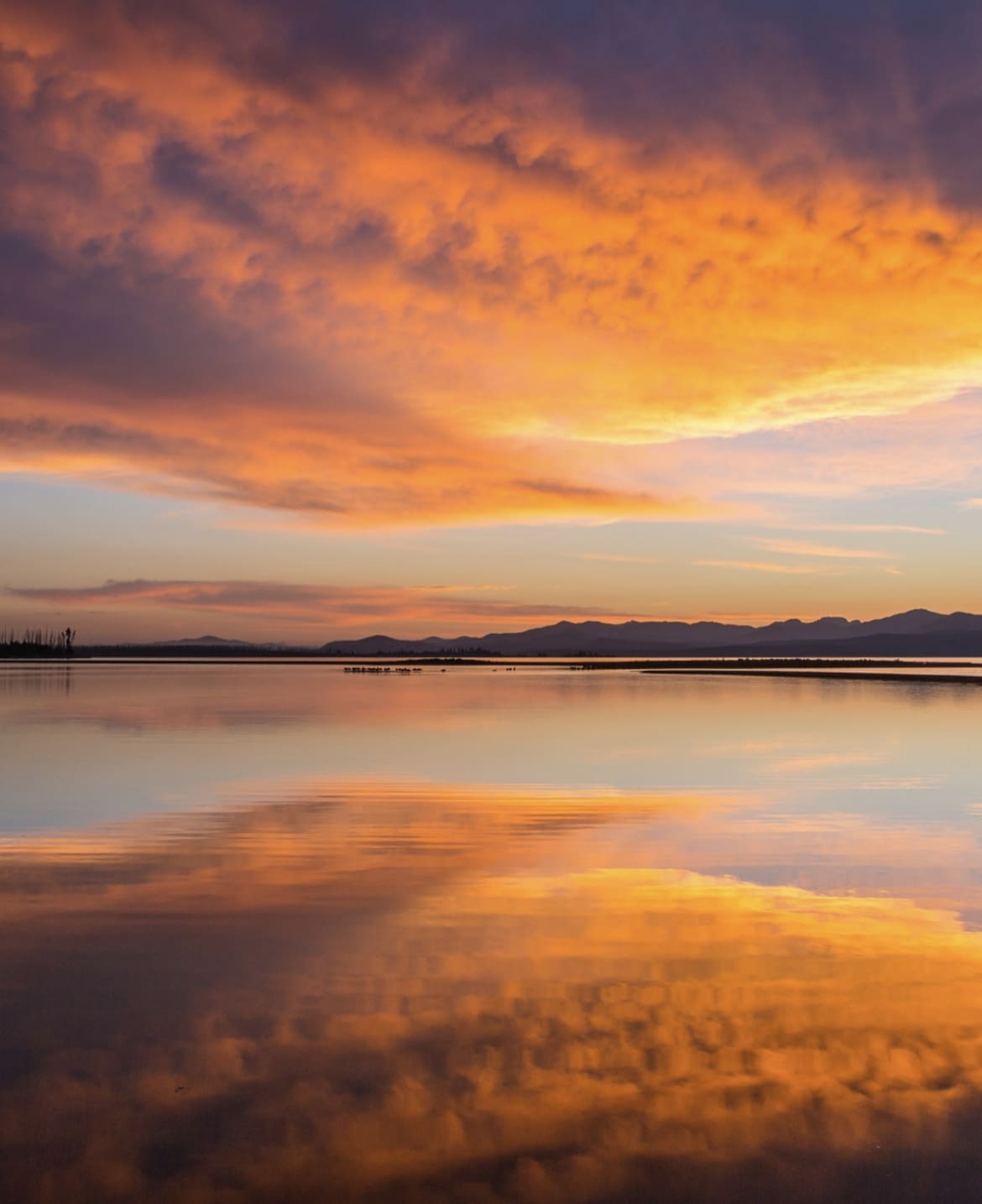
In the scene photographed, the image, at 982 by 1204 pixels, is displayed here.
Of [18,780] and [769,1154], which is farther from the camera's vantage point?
[18,780]

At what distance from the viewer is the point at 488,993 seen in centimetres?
827

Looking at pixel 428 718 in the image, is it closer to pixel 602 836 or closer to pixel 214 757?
pixel 214 757

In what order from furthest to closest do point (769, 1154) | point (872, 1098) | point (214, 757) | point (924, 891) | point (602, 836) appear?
1. point (214, 757)
2. point (602, 836)
3. point (924, 891)
4. point (872, 1098)
5. point (769, 1154)

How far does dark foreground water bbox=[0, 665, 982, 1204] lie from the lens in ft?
18.6

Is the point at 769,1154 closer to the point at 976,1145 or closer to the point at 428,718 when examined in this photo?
the point at 976,1145

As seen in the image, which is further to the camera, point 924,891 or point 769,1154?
point 924,891

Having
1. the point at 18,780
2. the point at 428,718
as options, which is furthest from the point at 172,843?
the point at 428,718

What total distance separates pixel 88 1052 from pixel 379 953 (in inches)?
117

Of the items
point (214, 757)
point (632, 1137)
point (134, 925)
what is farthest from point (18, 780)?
point (632, 1137)

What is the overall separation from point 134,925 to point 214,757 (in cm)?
1567

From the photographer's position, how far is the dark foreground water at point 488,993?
568 centimetres

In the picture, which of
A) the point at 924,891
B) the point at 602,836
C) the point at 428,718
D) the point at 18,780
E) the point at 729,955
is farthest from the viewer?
the point at 428,718

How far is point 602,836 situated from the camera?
15438 millimetres

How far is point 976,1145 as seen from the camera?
229 inches
